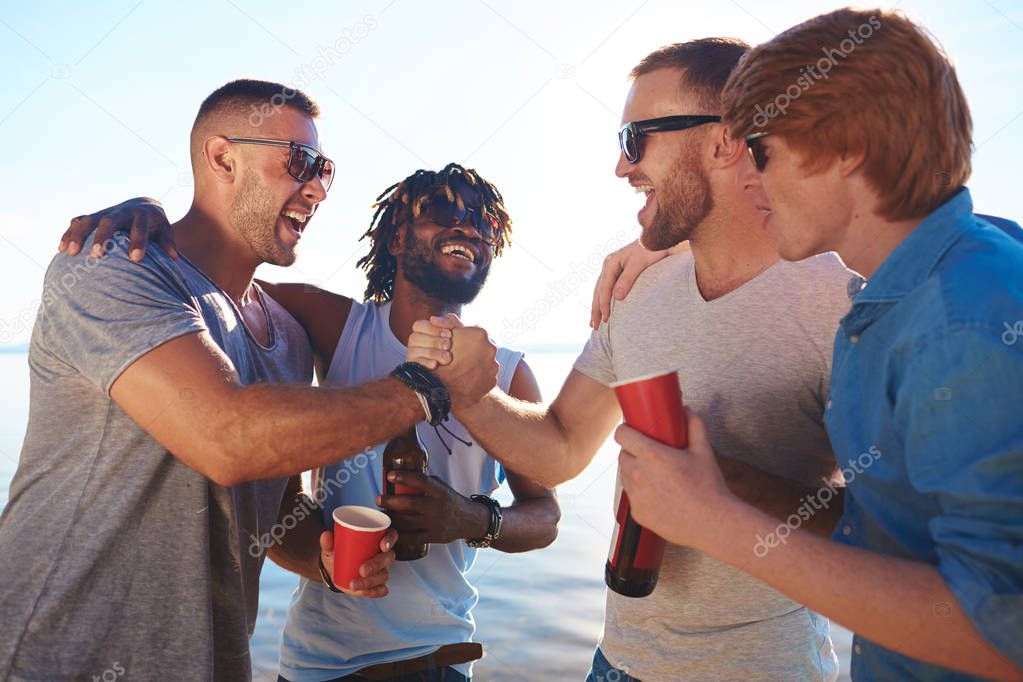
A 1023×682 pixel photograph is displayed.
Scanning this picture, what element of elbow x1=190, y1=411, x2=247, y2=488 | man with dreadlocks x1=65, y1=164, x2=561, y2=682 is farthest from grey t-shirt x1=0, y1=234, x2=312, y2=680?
man with dreadlocks x1=65, y1=164, x2=561, y2=682

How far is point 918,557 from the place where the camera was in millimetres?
1468

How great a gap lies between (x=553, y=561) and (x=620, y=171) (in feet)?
19.9

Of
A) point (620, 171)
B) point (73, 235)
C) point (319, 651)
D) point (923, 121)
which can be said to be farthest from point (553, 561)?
point (923, 121)

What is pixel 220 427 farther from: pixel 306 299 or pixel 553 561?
pixel 553 561

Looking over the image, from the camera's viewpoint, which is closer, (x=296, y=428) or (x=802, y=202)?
(x=802, y=202)

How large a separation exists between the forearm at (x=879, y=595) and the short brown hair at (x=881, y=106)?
0.76 meters

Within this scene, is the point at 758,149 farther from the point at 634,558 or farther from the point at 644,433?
the point at 634,558

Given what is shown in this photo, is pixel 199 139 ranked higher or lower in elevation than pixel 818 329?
higher

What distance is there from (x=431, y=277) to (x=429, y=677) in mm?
1996

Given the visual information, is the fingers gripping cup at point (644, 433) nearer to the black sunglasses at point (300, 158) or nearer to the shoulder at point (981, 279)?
the shoulder at point (981, 279)

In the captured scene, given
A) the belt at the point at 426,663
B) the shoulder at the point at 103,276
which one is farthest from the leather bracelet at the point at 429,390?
the belt at the point at 426,663

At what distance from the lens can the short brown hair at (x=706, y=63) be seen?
281 cm

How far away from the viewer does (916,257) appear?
5.02ft

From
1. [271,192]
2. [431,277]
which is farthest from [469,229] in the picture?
[271,192]
